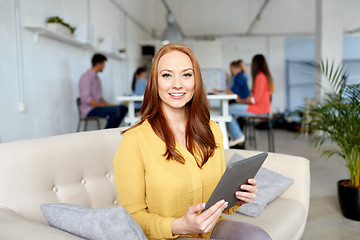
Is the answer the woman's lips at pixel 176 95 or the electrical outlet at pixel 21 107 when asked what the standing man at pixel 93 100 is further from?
the woman's lips at pixel 176 95

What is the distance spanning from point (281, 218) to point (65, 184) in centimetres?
104

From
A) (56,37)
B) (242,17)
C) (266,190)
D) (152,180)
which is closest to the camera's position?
(152,180)

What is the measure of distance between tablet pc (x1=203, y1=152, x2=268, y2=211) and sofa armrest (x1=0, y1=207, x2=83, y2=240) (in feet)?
1.33

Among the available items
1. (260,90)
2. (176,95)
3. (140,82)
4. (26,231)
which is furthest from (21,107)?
(26,231)

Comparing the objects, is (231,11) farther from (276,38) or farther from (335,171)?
(335,171)

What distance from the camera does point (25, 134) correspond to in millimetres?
3861

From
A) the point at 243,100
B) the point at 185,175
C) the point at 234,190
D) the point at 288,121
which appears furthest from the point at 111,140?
the point at 288,121

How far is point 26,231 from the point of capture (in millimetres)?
871

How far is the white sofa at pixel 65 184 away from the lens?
1.05m

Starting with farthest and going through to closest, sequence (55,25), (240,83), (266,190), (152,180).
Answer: (240,83)
(55,25)
(266,190)
(152,180)

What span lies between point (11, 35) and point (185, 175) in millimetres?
3260

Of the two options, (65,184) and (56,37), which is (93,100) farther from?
(65,184)

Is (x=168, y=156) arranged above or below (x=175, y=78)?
below

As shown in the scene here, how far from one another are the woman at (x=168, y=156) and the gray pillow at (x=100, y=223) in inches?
8.6
